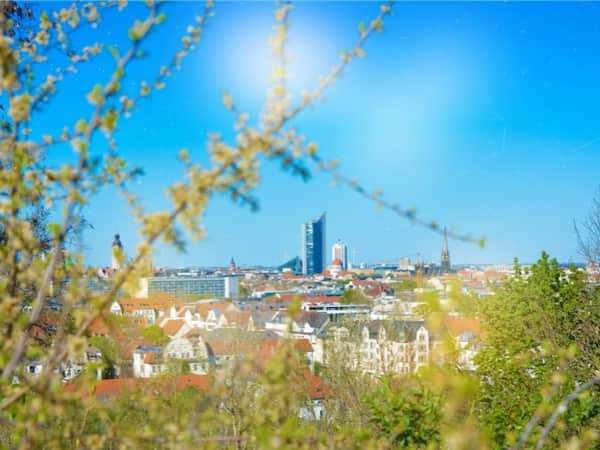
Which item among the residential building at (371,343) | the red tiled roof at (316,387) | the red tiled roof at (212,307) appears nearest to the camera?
the red tiled roof at (316,387)

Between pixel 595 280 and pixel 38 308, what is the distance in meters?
6.86

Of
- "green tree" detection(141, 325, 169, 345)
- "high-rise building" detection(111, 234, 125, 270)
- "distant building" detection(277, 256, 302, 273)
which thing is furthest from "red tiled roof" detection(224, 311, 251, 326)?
"distant building" detection(277, 256, 302, 273)

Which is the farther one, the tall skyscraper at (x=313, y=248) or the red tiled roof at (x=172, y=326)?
the tall skyscraper at (x=313, y=248)

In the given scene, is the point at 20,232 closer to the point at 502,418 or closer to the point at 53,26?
the point at 53,26

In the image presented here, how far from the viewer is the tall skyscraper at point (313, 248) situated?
3378cm

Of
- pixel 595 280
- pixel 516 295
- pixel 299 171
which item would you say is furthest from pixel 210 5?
pixel 595 280

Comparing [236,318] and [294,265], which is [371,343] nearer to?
[236,318]

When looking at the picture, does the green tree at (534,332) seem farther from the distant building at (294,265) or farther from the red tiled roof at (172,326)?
the distant building at (294,265)

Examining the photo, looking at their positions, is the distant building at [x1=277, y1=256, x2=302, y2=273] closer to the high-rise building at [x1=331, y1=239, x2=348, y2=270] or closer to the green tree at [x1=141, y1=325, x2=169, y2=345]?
the high-rise building at [x1=331, y1=239, x2=348, y2=270]

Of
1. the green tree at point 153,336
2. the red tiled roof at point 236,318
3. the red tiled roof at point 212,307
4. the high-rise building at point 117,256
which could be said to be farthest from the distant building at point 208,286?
the high-rise building at point 117,256

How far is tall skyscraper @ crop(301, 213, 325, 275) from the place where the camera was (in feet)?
111

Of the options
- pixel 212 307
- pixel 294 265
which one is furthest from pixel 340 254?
pixel 212 307

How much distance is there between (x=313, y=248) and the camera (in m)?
36.1

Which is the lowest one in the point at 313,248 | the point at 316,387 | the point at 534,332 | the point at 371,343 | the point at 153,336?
the point at 316,387
